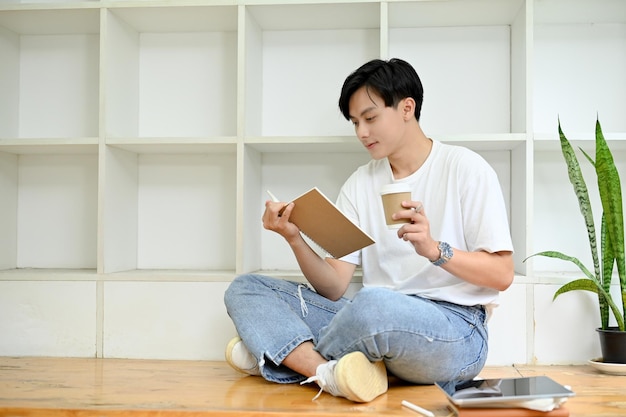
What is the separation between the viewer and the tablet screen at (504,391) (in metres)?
1.59

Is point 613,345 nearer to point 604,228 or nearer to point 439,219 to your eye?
point 604,228

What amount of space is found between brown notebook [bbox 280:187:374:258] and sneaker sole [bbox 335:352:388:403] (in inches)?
13.5

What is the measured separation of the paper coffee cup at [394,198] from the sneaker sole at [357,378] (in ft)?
1.19

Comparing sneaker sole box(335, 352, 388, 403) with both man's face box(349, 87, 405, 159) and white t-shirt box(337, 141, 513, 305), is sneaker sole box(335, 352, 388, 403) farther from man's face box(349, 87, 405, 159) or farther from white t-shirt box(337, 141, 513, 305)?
man's face box(349, 87, 405, 159)

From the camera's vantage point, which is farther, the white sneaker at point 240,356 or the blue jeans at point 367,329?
the white sneaker at point 240,356

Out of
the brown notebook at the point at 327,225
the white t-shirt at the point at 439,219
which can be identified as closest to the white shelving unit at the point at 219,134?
the white t-shirt at the point at 439,219

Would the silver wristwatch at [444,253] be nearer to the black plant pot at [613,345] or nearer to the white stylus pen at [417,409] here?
the white stylus pen at [417,409]

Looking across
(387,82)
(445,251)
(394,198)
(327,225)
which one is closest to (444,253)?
(445,251)

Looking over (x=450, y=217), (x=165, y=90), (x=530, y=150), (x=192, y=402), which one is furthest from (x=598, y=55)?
(x=192, y=402)

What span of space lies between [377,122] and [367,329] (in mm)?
656

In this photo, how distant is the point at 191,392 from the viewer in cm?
193

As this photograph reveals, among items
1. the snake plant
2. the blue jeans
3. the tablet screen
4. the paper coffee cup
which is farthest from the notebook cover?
the snake plant

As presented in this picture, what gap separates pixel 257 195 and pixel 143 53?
0.79 metres

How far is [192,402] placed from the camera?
1801mm
